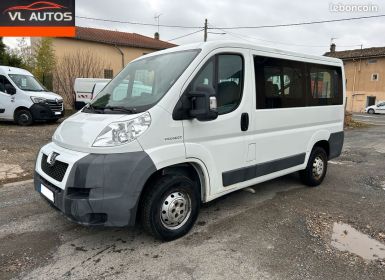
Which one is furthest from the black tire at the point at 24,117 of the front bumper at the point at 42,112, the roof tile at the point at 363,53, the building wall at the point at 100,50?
the roof tile at the point at 363,53

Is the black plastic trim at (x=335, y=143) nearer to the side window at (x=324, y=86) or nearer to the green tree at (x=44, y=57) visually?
the side window at (x=324, y=86)

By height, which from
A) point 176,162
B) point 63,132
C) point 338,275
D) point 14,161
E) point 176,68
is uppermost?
point 176,68

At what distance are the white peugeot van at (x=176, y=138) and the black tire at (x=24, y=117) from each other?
9776 mm

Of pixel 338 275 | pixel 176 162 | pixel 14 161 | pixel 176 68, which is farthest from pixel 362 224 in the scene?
pixel 14 161

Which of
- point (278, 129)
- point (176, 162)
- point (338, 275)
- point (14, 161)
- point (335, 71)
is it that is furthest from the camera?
point (14, 161)

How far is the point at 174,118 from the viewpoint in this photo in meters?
3.39

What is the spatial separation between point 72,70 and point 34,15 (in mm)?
6823

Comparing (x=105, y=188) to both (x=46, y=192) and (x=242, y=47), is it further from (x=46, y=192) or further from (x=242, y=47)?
(x=242, y=47)

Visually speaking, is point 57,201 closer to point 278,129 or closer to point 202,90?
point 202,90

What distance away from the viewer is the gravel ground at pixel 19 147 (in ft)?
20.6

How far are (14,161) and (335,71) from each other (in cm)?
674

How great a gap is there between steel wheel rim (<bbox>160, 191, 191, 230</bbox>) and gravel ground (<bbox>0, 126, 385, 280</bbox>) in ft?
0.68

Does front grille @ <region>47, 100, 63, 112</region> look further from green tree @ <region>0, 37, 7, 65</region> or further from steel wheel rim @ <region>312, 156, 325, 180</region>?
steel wheel rim @ <region>312, 156, 325, 180</region>

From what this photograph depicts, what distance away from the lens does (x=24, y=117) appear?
12570 mm
